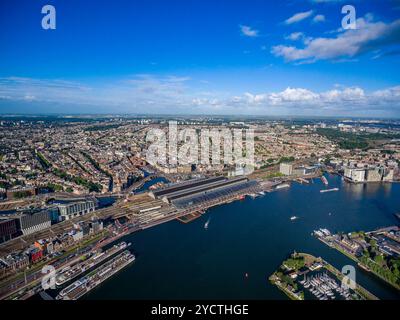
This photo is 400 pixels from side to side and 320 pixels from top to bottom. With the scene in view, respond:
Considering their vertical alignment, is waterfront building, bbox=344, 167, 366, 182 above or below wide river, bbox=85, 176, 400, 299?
above

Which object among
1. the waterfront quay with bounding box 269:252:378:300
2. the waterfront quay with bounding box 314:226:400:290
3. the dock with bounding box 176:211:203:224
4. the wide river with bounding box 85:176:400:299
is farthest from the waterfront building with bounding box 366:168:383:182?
the dock with bounding box 176:211:203:224

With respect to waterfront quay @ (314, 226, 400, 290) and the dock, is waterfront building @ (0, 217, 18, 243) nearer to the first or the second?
the dock

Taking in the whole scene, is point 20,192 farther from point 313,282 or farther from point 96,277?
point 313,282

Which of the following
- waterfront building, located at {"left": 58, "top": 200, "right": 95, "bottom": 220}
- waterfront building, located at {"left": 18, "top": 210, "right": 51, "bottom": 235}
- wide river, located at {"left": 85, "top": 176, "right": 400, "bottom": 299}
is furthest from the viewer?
waterfront building, located at {"left": 58, "top": 200, "right": 95, "bottom": 220}

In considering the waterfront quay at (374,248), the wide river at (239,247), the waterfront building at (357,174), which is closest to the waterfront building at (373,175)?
the waterfront building at (357,174)

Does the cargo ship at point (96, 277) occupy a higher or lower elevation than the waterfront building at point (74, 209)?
lower

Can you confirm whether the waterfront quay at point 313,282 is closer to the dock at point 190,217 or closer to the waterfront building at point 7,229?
the dock at point 190,217
